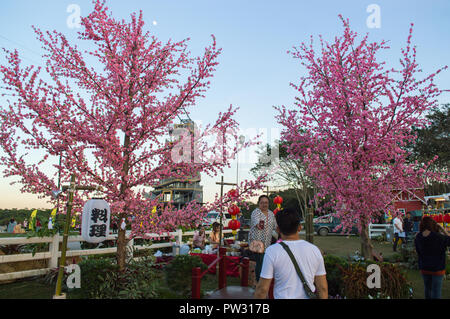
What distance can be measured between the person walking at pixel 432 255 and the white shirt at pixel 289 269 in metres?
3.93

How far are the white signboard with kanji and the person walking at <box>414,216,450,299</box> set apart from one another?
19.7 feet

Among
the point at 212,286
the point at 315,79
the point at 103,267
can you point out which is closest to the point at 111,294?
the point at 103,267

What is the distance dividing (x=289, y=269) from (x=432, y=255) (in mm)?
4167

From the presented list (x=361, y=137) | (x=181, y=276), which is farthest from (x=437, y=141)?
(x=181, y=276)

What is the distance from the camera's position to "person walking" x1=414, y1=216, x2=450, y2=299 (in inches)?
206

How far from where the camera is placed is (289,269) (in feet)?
8.61

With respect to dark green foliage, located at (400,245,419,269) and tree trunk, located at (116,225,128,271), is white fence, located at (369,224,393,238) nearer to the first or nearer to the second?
dark green foliage, located at (400,245,419,269)

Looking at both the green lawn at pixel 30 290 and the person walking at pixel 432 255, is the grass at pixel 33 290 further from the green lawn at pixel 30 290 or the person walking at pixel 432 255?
the person walking at pixel 432 255

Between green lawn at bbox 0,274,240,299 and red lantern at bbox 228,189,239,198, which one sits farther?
red lantern at bbox 228,189,239,198

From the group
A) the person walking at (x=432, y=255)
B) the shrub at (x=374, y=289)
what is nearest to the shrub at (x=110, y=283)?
the shrub at (x=374, y=289)

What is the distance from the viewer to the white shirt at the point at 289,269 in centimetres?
262

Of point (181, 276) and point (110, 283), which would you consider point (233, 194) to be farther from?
point (110, 283)

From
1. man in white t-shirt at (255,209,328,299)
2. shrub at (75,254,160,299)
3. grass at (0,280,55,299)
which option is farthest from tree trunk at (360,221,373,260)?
grass at (0,280,55,299)
